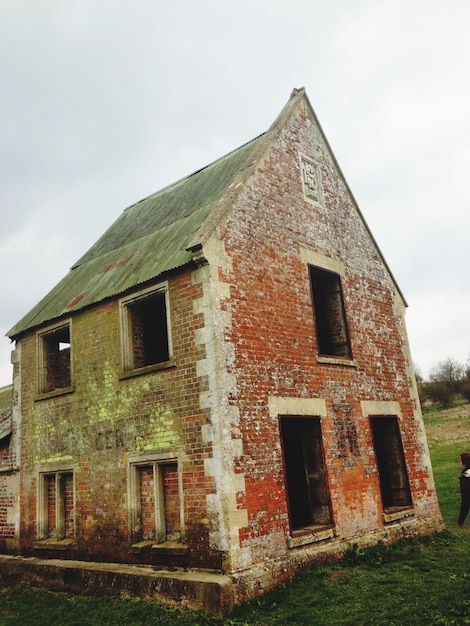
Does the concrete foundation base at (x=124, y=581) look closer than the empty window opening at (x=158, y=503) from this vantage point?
Yes

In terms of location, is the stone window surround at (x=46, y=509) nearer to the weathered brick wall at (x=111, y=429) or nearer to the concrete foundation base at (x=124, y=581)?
the weathered brick wall at (x=111, y=429)

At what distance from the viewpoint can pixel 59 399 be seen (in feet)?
38.1

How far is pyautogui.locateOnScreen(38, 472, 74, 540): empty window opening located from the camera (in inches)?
439

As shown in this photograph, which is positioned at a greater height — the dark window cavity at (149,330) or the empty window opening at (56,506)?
the dark window cavity at (149,330)

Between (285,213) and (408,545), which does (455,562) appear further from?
(285,213)

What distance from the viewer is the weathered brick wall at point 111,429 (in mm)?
8680

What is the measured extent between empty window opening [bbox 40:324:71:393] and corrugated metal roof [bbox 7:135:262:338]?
482 mm

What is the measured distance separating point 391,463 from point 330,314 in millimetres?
3843

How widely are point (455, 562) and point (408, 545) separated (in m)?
1.84

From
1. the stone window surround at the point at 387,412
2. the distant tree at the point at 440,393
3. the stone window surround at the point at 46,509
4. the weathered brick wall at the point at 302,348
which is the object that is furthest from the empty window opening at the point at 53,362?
the distant tree at the point at 440,393

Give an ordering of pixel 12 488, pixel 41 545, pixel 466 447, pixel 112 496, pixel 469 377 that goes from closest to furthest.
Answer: pixel 112 496, pixel 41 545, pixel 12 488, pixel 466 447, pixel 469 377

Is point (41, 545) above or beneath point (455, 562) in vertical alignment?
above

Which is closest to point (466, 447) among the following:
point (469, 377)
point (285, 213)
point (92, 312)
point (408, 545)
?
point (408, 545)

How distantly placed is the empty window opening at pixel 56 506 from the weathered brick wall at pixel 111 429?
0.62 ft
